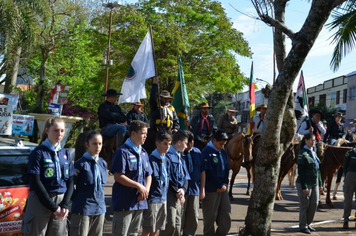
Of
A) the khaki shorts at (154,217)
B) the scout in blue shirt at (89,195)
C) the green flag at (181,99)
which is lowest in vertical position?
the khaki shorts at (154,217)

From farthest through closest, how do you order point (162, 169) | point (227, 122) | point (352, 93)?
point (352, 93) → point (227, 122) → point (162, 169)

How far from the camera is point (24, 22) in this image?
703 inches

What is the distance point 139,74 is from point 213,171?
9.35ft

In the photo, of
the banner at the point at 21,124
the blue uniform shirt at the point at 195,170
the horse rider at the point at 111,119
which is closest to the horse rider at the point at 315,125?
the horse rider at the point at 111,119

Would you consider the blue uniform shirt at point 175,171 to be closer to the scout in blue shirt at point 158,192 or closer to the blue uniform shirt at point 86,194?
the scout in blue shirt at point 158,192

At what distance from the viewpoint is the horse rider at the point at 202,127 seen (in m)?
11.8

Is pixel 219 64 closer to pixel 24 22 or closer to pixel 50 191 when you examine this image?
pixel 24 22

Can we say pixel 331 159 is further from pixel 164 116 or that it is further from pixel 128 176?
pixel 128 176

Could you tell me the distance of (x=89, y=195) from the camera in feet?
17.5

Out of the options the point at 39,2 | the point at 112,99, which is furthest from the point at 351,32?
the point at 39,2

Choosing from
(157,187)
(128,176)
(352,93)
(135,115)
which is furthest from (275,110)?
(352,93)

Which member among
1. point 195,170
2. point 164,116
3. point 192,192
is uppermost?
point 164,116

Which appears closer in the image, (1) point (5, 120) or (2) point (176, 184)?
(2) point (176, 184)

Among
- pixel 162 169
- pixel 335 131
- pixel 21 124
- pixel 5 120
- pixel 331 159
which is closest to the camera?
pixel 162 169
